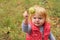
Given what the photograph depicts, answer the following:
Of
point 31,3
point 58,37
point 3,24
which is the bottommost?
point 58,37

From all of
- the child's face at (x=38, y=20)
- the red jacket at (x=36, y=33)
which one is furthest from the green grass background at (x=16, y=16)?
the child's face at (x=38, y=20)

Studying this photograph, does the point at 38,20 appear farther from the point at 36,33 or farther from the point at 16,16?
the point at 16,16

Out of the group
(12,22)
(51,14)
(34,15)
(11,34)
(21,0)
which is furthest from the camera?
(21,0)

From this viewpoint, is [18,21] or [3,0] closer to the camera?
[18,21]

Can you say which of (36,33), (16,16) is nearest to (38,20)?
(36,33)

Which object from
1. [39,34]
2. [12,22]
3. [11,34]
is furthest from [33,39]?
[12,22]

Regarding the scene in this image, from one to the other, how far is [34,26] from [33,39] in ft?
0.67

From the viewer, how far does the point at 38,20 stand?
3283 millimetres

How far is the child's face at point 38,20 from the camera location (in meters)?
3.28

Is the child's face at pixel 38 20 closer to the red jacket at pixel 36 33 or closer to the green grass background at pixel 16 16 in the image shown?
the red jacket at pixel 36 33

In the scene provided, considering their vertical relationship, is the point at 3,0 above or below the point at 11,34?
above

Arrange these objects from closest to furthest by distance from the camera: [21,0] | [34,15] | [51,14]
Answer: [34,15] < [51,14] < [21,0]

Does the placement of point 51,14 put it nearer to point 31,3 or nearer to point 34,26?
point 31,3

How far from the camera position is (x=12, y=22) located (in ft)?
16.9
